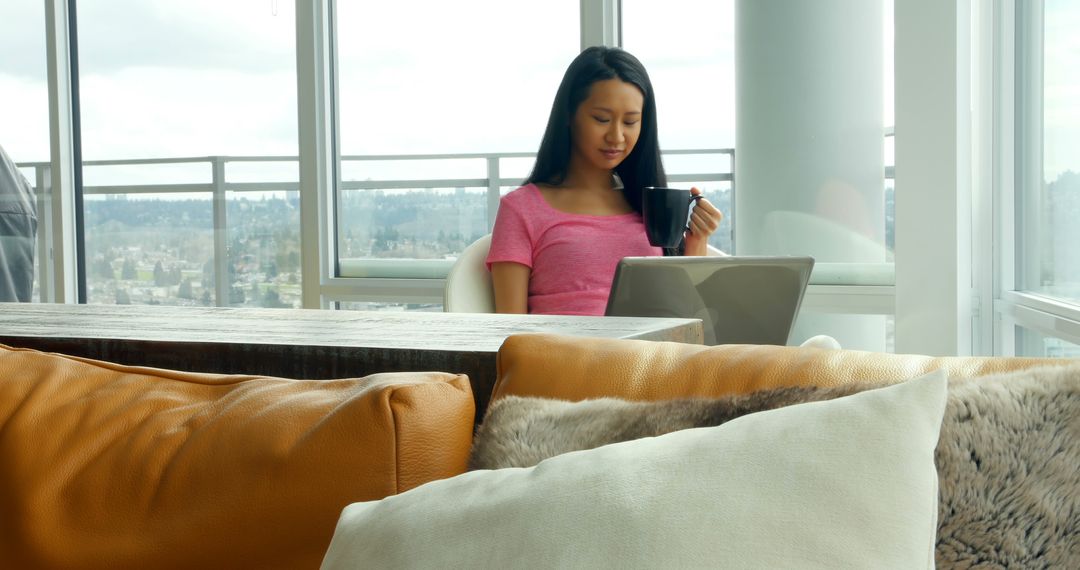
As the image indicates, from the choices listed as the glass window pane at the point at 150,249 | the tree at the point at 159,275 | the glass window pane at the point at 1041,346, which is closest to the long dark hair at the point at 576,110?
the glass window pane at the point at 1041,346

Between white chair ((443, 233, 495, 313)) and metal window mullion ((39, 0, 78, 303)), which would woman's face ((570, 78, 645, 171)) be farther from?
metal window mullion ((39, 0, 78, 303))

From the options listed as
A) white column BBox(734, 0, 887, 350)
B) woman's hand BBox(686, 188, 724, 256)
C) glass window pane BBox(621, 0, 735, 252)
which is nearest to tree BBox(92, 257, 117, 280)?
glass window pane BBox(621, 0, 735, 252)

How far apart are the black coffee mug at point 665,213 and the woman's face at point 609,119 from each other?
0.41 meters

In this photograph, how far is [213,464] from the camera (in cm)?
83

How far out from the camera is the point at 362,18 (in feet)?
13.3

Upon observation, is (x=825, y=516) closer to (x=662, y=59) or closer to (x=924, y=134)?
(x=924, y=134)

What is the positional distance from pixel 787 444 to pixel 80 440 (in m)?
0.63

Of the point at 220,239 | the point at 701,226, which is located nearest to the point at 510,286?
the point at 701,226

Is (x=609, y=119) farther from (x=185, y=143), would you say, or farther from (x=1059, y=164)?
(x=185, y=143)

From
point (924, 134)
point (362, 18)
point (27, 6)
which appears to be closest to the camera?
point (924, 134)

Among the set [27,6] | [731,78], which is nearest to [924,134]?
[731,78]

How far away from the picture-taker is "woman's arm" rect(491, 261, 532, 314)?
2.54 m

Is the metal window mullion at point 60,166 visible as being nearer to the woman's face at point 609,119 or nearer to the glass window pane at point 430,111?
the glass window pane at point 430,111

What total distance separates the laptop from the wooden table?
0.36m
